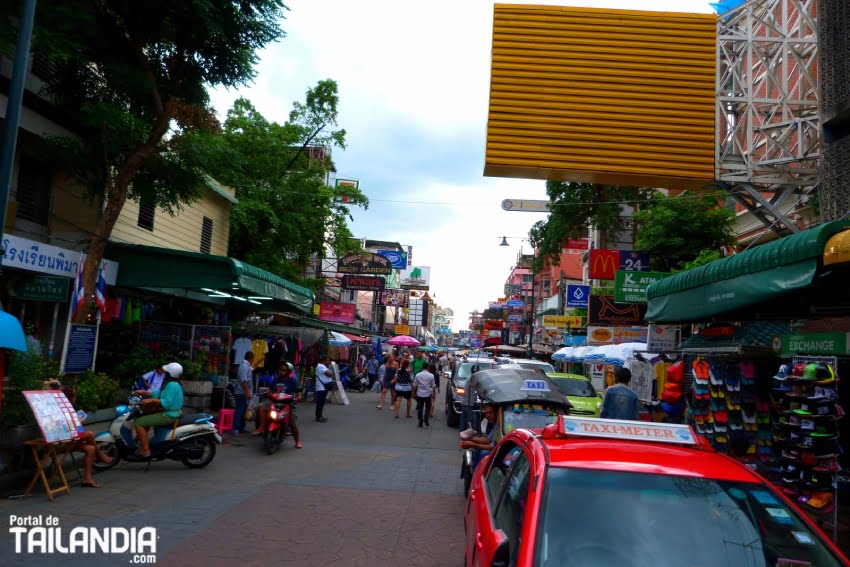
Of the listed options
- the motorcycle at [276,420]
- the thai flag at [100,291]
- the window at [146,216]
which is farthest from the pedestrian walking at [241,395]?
the window at [146,216]

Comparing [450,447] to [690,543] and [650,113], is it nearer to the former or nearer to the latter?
[650,113]

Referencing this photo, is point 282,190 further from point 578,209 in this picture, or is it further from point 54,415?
point 54,415

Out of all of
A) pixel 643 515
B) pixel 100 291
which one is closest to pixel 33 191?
pixel 100 291

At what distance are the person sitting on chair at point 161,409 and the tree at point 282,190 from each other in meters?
14.7

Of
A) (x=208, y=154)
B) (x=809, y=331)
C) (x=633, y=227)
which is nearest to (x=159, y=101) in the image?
(x=208, y=154)

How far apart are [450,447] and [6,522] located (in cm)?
948

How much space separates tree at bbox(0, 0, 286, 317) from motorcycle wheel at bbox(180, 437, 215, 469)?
399 centimetres

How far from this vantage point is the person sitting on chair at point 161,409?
10117 millimetres

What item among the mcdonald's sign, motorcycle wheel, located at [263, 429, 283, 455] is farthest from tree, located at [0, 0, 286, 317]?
the mcdonald's sign

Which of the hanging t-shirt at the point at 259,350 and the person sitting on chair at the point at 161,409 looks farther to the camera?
the hanging t-shirt at the point at 259,350

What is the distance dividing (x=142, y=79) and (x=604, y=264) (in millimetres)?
16635

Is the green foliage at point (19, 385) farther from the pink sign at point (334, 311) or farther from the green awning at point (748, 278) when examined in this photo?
the pink sign at point (334, 311)

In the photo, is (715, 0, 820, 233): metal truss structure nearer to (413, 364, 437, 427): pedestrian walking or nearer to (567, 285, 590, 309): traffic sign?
(413, 364, 437, 427): pedestrian walking

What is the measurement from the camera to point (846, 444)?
766 centimetres
